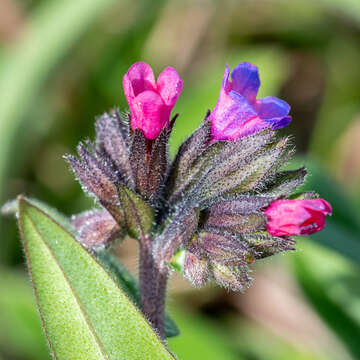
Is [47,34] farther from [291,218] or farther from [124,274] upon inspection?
[291,218]

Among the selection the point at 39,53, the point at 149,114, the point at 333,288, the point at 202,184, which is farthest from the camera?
the point at 39,53

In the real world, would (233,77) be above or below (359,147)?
above

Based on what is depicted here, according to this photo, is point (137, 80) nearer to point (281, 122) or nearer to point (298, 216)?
point (281, 122)

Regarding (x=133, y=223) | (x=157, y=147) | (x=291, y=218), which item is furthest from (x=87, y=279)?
(x=291, y=218)

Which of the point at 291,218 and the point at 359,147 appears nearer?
the point at 291,218

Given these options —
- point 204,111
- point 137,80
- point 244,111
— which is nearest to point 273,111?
point 244,111

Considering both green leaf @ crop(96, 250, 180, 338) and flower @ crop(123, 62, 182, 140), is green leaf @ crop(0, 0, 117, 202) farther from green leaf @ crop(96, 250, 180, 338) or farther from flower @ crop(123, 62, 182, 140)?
flower @ crop(123, 62, 182, 140)
